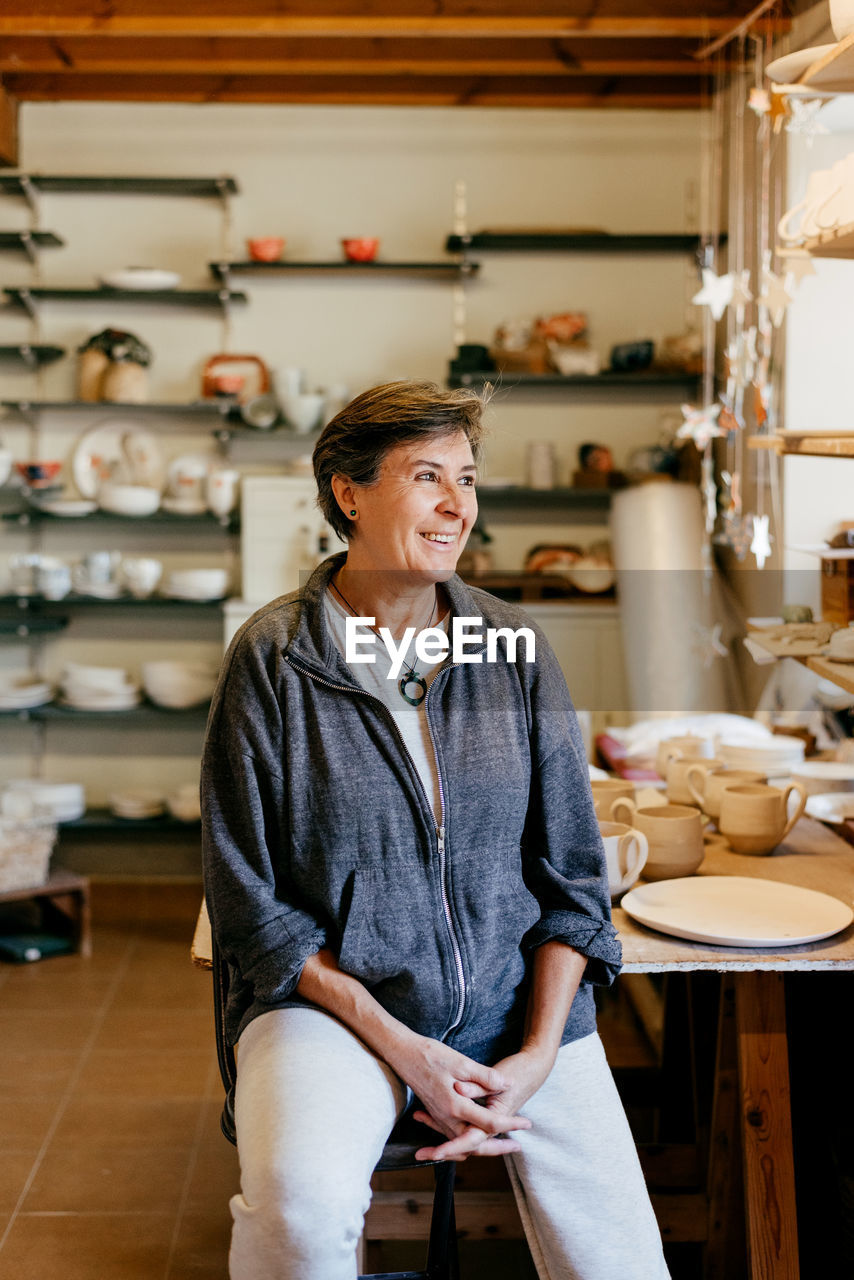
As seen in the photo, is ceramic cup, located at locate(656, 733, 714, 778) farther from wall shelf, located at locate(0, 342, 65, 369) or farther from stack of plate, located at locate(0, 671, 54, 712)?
wall shelf, located at locate(0, 342, 65, 369)

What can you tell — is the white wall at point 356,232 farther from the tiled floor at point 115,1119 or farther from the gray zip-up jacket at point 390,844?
the gray zip-up jacket at point 390,844

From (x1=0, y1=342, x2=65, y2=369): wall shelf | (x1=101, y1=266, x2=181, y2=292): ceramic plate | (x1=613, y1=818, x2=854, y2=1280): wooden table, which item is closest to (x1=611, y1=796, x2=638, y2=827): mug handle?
(x1=613, y1=818, x2=854, y2=1280): wooden table

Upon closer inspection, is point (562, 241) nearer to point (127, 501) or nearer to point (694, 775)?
point (127, 501)

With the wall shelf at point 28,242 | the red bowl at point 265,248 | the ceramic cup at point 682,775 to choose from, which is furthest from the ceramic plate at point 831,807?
the wall shelf at point 28,242

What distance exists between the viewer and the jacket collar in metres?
1.54

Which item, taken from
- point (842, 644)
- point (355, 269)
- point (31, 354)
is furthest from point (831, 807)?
point (31, 354)

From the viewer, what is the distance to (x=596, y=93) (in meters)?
4.27

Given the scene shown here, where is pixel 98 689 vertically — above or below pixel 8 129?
below

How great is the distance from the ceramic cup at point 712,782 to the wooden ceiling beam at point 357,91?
287 cm

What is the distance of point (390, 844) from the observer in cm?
150

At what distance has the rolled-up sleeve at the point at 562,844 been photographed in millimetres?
1568

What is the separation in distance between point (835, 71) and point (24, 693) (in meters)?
3.23

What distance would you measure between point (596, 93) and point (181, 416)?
1.79 meters

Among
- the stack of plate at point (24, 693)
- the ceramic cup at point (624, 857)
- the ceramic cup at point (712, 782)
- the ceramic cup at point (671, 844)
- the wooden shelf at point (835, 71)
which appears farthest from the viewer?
the stack of plate at point (24, 693)
